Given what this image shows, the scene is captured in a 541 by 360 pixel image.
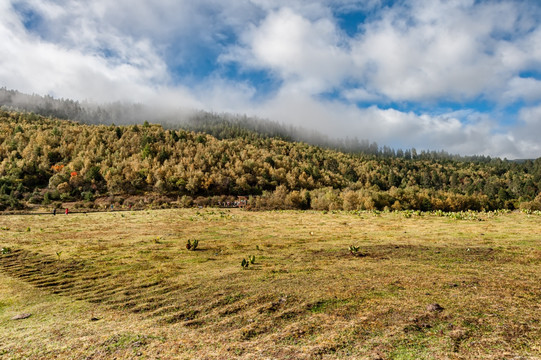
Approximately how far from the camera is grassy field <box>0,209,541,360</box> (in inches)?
180

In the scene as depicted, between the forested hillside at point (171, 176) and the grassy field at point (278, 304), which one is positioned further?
the forested hillside at point (171, 176)

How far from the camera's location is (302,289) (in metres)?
7.54

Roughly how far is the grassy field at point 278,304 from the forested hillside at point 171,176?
35.2 meters

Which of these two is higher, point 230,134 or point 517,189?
point 230,134

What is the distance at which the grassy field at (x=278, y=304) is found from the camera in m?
4.58

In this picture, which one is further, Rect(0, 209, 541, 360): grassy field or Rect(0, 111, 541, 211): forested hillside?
Rect(0, 111, 541, 211): forested hillside

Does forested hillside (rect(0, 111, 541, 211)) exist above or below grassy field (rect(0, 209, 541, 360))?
above

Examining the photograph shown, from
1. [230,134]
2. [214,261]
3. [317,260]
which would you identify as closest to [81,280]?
[214,261]

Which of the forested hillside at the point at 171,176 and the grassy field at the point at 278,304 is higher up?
the forested hillside at the point at 171,176

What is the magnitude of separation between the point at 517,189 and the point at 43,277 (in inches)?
5349

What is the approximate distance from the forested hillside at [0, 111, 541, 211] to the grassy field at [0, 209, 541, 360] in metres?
35.2

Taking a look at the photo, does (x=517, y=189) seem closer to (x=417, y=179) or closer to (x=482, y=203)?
(x=417, y=179)

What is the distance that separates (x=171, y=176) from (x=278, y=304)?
216ft

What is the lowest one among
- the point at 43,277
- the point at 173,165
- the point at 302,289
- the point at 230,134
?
the point at 43,277
